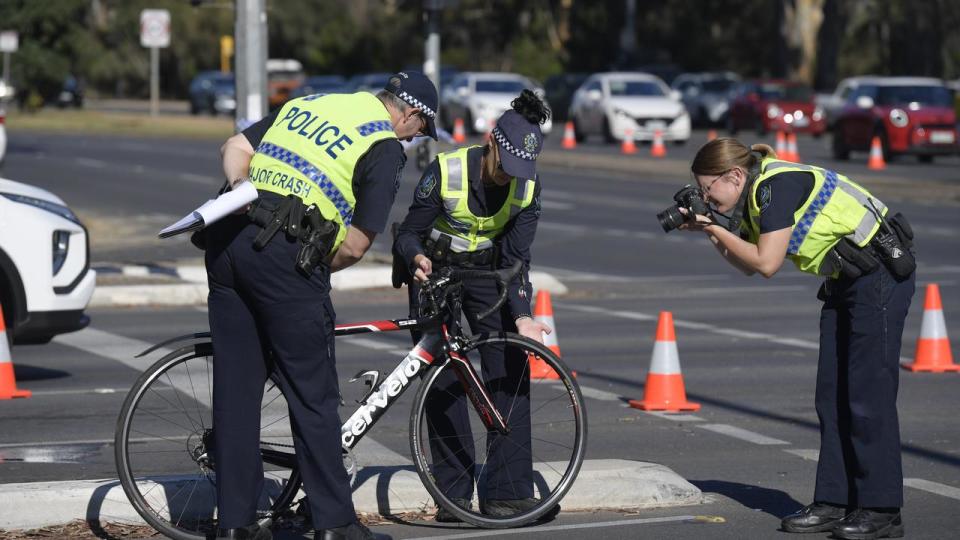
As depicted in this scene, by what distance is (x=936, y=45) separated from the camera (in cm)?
5894

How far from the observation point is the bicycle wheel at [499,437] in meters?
6.64

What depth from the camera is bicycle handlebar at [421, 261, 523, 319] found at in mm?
6523

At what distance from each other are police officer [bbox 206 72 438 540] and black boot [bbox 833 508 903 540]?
1.98 meters

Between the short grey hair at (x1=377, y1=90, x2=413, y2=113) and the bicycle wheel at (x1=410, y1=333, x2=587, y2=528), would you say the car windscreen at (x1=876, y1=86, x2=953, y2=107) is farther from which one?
the short grey hair at (x1=377, y1=90, x2=413, y2=113)

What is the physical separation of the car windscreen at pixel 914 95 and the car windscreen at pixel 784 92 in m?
11.3

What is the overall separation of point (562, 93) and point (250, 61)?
41976 millimetres

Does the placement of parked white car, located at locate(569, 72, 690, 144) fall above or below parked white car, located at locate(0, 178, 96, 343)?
below

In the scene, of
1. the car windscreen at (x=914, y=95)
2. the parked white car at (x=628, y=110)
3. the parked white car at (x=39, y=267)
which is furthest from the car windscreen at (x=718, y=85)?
the parked white car at (x=39, y=267)

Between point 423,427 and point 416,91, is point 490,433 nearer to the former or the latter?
point 423,427

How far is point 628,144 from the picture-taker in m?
39.0

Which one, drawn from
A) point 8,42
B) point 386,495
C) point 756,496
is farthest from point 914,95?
point 386,495

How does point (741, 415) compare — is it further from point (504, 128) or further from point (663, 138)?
point (663, 138)

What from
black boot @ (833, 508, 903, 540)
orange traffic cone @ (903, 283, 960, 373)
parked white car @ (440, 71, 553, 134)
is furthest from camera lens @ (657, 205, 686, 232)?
parked white car @ (440, 71, 553, 134)

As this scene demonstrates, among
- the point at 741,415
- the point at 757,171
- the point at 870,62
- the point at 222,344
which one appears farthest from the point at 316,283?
the point at 870,62
